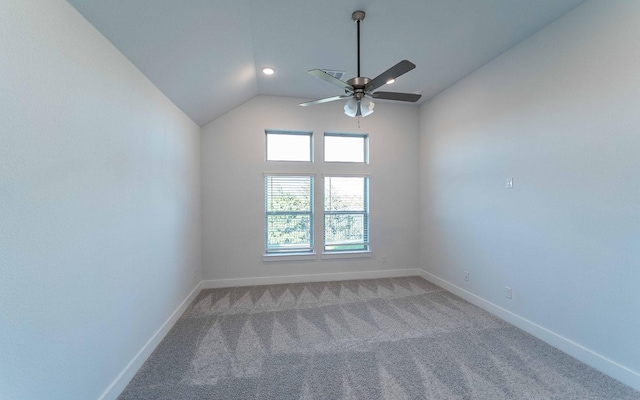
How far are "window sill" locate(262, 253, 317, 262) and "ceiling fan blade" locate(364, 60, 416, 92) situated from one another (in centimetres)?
283

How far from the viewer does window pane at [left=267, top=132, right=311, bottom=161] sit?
4.25 meters

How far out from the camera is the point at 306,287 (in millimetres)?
4004

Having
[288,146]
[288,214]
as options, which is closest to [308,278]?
[288,214]

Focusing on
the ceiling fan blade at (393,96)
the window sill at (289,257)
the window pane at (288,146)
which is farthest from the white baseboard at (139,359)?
the ceiling fan blade at (393,96)

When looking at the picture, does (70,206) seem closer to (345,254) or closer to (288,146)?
(288,146)

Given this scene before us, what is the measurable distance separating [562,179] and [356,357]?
248 cm

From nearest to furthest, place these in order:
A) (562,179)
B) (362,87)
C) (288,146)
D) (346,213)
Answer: (362,87) < (562,179) < (288,146) < (346,213)

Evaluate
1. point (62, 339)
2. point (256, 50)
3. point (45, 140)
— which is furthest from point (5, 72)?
point (256, 50)

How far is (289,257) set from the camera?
420 cm

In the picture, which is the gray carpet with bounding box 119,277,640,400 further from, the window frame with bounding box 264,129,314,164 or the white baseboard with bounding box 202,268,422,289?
the window frame with bounding box 264,129,314,164

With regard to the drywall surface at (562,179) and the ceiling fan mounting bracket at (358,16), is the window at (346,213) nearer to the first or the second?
the drywall surface at (562,179)

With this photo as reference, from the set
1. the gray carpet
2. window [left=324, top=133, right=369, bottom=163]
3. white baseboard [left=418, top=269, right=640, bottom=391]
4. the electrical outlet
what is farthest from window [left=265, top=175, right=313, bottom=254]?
the electrical outlet

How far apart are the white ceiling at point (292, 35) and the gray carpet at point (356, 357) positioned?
8.39ft

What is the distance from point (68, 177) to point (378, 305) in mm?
3247
